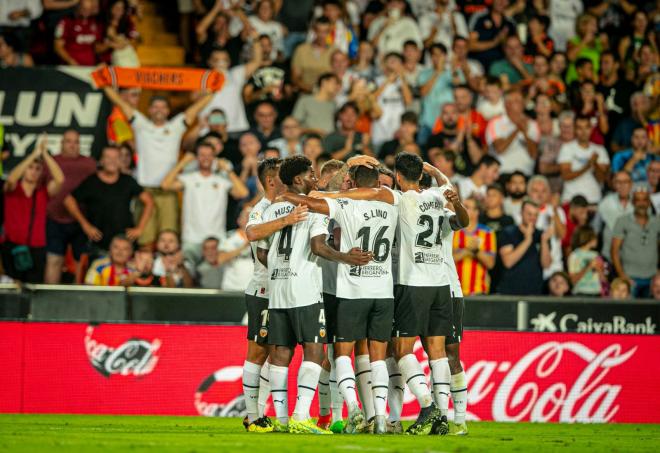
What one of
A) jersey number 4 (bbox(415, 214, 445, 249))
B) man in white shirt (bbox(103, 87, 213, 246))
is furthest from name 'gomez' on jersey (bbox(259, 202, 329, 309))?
man in white shirt (bbox(103, 87, 213, 246))

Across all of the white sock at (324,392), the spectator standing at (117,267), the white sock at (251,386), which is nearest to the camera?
the white sock at (251,386)

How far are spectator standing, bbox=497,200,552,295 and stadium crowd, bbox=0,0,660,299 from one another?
0.02 metres

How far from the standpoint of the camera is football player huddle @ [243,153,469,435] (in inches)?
438

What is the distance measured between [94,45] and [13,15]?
160 centimetres

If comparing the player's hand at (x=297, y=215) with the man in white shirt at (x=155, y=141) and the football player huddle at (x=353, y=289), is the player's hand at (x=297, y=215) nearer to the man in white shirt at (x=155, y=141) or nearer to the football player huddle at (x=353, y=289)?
the football player huddle at (x=353, y=289)

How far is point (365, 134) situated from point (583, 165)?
3.55m

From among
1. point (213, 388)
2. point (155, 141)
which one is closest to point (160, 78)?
point (155, 141)

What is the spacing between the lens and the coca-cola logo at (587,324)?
15.8 meters

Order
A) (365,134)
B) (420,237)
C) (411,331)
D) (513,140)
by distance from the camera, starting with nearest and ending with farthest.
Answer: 1. (411,331)
2. (420,237)
3. (365,134)
4. (513,140)

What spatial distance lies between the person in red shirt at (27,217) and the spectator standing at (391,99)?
520 cm

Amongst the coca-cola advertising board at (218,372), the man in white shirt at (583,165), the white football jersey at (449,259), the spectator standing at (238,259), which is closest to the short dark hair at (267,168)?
the white football jersey at (449,259)

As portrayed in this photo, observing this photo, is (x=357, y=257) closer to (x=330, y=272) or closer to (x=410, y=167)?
(x=330, y=272)

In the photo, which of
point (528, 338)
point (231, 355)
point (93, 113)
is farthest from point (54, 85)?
point (528, 338)

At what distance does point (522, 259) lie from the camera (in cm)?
1711
